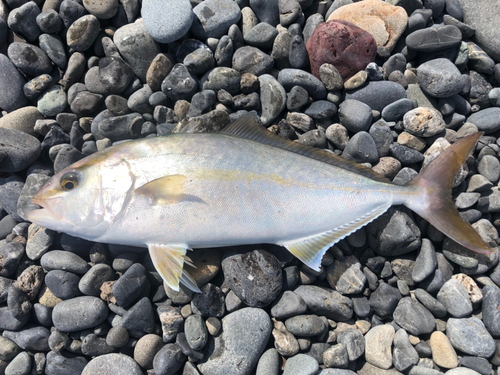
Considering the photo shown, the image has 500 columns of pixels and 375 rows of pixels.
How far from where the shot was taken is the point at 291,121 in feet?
9.99

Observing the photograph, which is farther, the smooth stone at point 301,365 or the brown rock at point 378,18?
the brown rock at point 378,18

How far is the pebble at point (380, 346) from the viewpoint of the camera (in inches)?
101

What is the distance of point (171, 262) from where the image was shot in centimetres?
247

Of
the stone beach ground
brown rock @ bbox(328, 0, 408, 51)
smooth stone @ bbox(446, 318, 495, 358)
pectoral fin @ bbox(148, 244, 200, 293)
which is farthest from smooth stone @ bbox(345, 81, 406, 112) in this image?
pectoral fin @ bbox(148, 244, 200, 293)

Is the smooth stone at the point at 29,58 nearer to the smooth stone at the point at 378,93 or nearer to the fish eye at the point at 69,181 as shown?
the fish eye at the point at 69,181

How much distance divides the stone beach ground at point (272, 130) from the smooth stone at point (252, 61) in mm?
18

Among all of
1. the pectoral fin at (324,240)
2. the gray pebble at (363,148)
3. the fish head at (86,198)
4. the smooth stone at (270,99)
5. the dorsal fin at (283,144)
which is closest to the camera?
the fish head at (86,198)

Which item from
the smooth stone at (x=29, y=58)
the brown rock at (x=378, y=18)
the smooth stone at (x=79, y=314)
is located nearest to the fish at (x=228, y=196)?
the smooth stone at (x=79, y=314)

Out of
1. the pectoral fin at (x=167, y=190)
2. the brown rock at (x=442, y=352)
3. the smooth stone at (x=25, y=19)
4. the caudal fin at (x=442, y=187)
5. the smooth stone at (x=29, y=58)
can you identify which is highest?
the smooth stone at (x=25, y=19)

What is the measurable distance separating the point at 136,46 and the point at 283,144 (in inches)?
74.9

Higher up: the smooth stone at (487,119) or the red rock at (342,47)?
the red rock at (342,47)

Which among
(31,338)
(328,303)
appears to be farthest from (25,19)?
(328,303)

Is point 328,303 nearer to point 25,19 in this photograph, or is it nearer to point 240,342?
point 240,342

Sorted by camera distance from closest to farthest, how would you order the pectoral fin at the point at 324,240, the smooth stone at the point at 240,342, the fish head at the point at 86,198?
the fish head at the point at 86,198
the smooth stone at the point at 240,342
the pectoral fin at the point at 324,240
